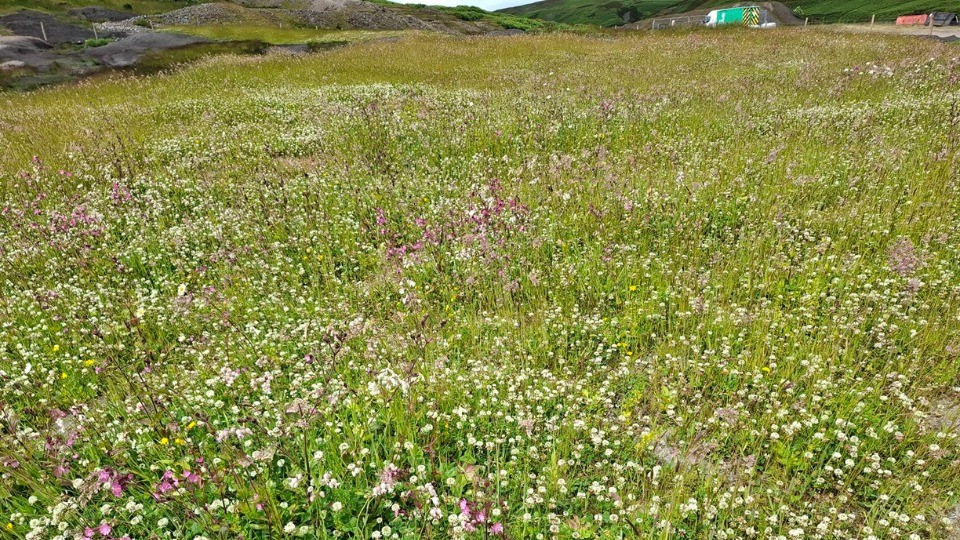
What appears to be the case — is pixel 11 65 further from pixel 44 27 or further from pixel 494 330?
pixel 494 330

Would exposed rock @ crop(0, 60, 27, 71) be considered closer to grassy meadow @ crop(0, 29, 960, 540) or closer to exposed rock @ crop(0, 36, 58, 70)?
exposed rock @ crop(0, 36, 58, 70)

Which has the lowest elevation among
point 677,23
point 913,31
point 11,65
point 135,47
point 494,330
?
point 494,330

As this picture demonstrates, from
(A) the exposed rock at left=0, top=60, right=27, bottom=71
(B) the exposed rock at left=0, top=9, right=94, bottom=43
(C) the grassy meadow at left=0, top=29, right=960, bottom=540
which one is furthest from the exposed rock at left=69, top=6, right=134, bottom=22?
(C) the grassy meadow at left=0, top=29, right=960, bottom=540

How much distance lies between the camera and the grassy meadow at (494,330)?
334 cm

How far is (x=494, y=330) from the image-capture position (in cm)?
526

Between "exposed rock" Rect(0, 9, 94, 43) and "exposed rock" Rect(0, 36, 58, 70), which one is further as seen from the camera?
"exposed rock" Rect(0, 9, 94, 43)

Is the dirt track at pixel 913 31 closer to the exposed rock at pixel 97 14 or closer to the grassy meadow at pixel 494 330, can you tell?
the grassy meadow at pixel 494 330

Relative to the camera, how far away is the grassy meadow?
3.34 m

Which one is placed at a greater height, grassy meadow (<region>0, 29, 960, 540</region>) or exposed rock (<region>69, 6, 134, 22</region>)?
exposed rock (<region>69, 6, 134, 22</region>)

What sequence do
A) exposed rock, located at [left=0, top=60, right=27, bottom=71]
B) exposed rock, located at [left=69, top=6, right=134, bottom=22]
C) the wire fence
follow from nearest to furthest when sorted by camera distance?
exposed rock, located at [left=0, top=60, right=27, bottom=71] < the wire fence < exposed rock, located at [left=69, top=6, right=134, bottom=22]

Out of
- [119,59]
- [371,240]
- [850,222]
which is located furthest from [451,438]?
[119,59]

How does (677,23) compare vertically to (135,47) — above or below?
above

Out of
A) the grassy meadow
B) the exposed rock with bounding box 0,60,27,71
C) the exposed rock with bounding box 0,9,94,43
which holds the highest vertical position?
the exposed rock with bounding box 0,9,94,43

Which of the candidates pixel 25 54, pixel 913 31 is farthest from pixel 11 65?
pixel 913 31
